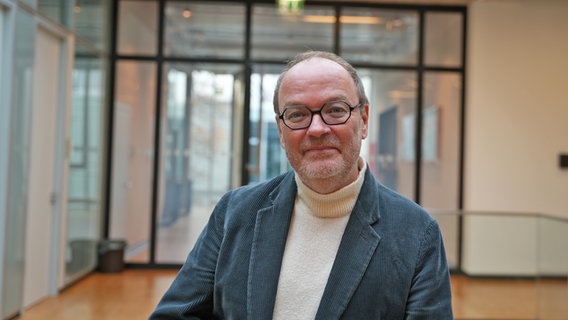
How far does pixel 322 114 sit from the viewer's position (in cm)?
130

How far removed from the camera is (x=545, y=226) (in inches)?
217

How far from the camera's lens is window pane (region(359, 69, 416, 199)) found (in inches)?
341

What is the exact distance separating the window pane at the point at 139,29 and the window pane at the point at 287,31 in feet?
4.38

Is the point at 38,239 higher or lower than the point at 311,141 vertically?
lower

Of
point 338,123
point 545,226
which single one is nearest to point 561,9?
point 545,226

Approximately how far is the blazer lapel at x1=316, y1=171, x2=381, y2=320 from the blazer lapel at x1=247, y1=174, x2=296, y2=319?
11cm

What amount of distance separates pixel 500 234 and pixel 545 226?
393mm

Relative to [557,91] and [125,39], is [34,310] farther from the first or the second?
[557,91]

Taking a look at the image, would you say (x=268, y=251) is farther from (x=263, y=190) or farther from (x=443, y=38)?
(x=443, y=38)

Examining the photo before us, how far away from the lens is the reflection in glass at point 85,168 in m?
7.14

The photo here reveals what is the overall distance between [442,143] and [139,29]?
434 cm

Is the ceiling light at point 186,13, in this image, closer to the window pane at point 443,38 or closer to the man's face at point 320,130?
the window pane at point 443,38

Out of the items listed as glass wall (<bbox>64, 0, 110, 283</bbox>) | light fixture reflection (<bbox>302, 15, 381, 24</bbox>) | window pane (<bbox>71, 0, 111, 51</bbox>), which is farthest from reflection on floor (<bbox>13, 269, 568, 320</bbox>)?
light fixture reflection (<bbox>302, 15, 381, 24</bbox>)

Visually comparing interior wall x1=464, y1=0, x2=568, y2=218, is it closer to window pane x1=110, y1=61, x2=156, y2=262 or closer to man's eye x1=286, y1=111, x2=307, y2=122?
window pane x1=110, y1=61, x2=156, y2=262
